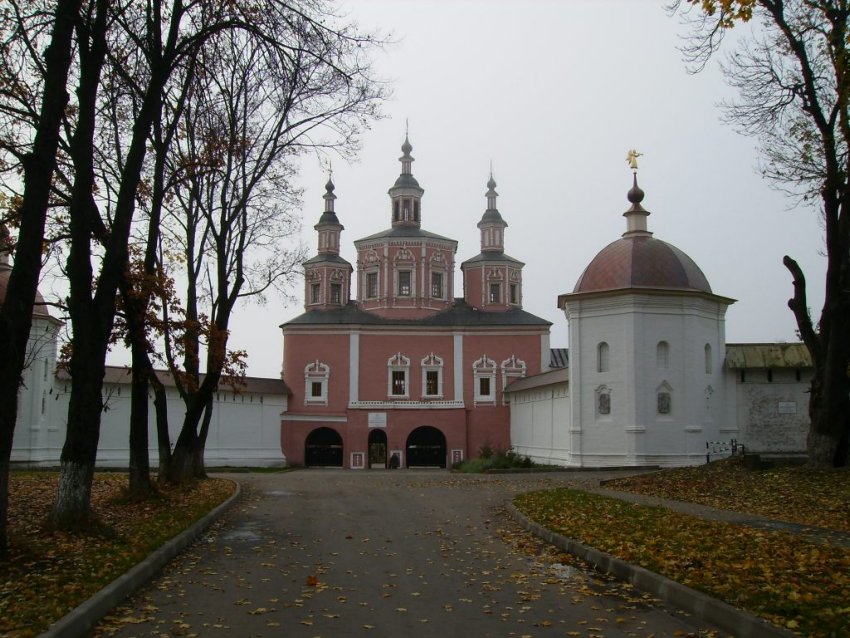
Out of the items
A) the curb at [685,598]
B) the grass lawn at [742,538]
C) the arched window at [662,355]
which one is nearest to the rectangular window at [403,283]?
the arched window at [662,355]

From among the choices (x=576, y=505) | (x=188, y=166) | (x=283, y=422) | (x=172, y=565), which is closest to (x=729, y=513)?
(x=576, y=505)

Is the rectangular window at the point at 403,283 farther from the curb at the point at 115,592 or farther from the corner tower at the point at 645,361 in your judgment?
the curb at the point at 115,592

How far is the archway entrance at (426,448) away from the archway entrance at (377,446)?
1305mm

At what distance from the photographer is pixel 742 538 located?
1054 cm

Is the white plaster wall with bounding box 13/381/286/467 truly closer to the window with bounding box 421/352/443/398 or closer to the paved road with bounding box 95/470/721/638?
the window with bounding box 421/352/443/398

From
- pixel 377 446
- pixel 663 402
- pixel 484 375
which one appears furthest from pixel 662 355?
pixel 377 446

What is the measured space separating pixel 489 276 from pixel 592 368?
1788cm

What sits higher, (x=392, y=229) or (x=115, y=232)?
(x=392, y=229)

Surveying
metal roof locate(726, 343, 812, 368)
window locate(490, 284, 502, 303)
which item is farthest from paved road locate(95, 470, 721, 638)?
window locate(490, 284, 502, 303)

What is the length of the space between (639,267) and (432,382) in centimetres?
1738

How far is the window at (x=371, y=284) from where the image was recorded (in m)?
48.6

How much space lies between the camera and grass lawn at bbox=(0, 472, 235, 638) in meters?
6.83

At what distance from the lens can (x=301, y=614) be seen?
7.31 metres

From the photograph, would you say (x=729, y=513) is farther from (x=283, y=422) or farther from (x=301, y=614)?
(x=283, y=422)
